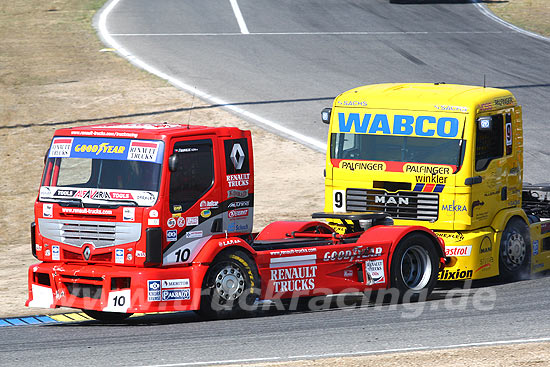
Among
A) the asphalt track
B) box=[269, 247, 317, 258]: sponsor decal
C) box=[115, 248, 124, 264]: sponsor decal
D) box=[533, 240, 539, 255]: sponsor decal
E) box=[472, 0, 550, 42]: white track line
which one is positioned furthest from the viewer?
box=[472, 0, 550, 42]: white track line

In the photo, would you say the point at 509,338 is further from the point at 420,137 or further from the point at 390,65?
the point at 390,65

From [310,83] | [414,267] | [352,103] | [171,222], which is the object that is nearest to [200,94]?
[310,83]

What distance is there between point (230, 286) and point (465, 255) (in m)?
3.64

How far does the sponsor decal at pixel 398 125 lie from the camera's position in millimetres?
13844

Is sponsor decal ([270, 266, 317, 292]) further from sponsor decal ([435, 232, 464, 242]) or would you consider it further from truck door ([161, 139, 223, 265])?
sponsor decal ([435, 232, 464, 242])

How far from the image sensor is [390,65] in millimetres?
33094

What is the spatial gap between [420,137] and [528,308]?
9.58 ft

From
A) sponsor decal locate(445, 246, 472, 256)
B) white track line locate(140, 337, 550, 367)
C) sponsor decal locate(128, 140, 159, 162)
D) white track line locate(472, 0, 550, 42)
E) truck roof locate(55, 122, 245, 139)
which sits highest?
white track line locate(472, 0, 550, 42)

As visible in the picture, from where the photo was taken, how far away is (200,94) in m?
29.6

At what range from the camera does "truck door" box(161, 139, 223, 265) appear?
1163 centimetres

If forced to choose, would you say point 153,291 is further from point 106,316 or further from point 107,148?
point 107,148

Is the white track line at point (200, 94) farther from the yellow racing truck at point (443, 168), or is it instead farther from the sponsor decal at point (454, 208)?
the sponsor decal at point (454, 208)

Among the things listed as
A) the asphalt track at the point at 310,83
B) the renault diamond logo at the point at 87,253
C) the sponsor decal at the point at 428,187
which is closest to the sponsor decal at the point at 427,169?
the sponsor decal at the point at 428,187

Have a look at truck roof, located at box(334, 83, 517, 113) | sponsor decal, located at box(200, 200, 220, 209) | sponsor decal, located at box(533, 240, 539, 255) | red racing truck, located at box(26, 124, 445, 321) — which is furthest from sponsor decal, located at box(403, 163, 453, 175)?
sponsor decal, located at box(200, 200, 220, 209)
